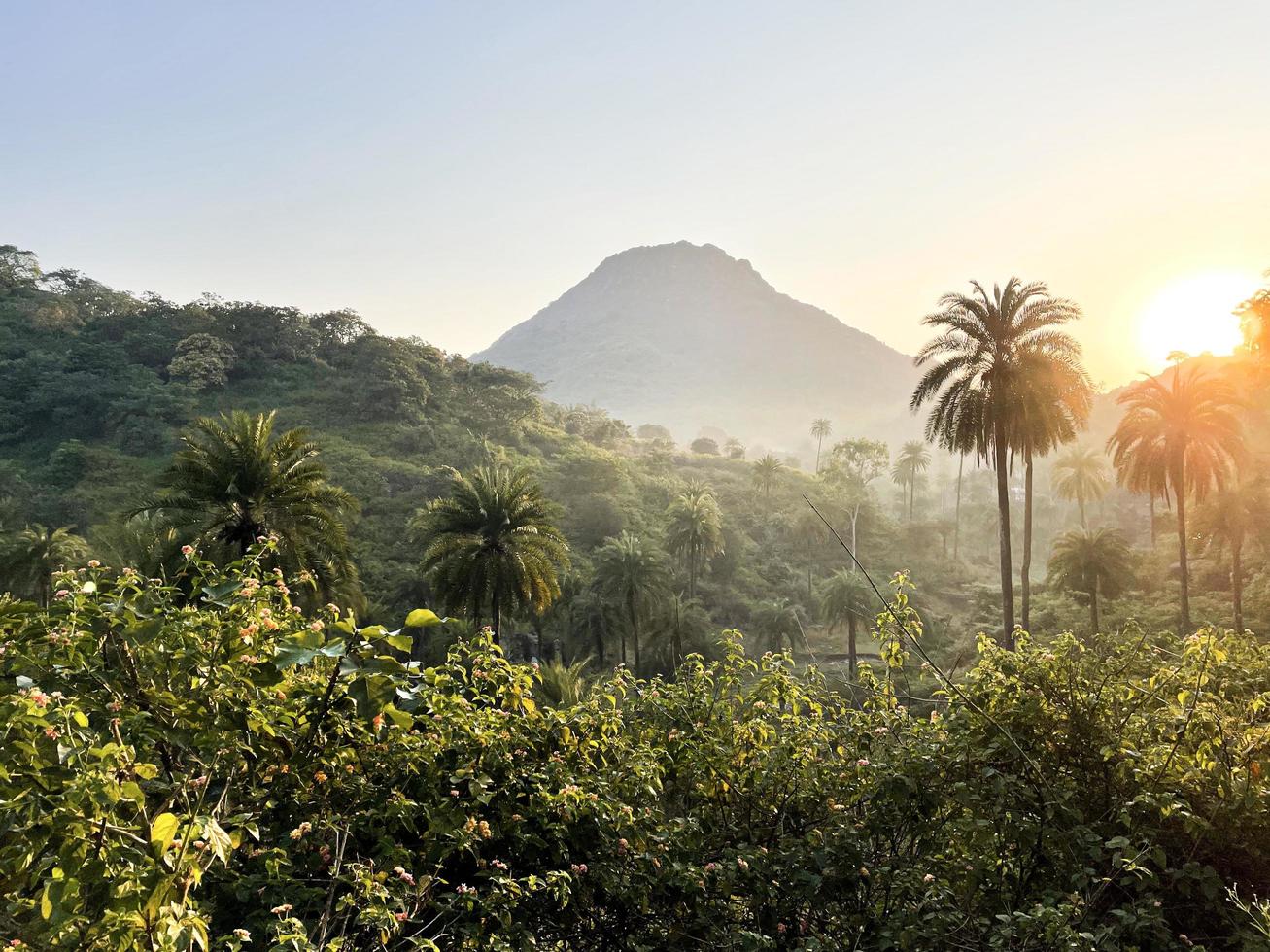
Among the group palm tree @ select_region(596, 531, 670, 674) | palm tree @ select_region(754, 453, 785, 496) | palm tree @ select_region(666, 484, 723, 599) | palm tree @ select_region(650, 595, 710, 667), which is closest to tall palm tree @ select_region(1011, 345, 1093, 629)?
palm tree @ select_region(596, 531, 670, 674)

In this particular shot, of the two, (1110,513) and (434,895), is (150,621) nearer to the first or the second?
(434,895)

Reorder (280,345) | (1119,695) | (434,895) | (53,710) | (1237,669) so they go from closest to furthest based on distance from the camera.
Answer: (53,710) < (434,895) < (1119,695) < (1237,669) < (280,345)

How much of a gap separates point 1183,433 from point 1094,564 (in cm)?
721

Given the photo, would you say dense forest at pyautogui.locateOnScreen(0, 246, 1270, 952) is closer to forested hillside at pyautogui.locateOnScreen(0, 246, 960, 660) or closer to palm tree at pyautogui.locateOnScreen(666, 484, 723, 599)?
forested hillside at pyautogui.locateOnScreen(0, 246, 960, 660)

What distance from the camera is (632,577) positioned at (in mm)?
32469

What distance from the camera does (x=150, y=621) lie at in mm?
3092

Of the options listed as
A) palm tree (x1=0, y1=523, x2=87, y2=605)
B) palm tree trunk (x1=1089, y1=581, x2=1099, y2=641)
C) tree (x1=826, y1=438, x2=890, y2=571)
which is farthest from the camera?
tree (x1=826, y1=438, x2=890, y2=571)

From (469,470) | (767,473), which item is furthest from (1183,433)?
(767,473)

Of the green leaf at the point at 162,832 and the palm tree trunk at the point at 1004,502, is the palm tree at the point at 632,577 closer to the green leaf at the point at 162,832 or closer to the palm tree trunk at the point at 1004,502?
the palm tree trunk at the point at 1004,502

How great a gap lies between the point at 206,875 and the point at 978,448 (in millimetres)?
20902

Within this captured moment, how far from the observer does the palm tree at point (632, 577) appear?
32406 mm

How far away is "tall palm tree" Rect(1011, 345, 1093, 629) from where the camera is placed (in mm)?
19297

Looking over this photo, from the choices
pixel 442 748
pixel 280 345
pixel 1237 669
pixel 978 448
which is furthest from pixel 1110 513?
pixel 280 345

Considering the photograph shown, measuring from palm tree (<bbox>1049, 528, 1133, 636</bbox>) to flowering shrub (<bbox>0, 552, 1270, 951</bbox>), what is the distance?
29179 mm
